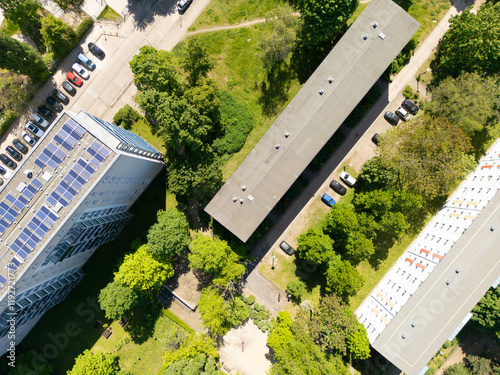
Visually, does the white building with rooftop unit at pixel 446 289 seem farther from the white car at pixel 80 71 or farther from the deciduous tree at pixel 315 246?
the white car at pixel 80 71

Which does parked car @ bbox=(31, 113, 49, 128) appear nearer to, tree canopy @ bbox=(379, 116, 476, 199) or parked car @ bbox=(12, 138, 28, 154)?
parked car @ bbox=(12, 138, 28, 154)

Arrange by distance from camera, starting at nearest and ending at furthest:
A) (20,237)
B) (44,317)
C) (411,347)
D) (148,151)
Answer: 1. (20,237)
2. (411,347)
3. (148,151)
4. (44,317)

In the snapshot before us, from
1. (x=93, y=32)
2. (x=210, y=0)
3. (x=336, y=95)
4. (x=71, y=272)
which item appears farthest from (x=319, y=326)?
(x=93, y=32)

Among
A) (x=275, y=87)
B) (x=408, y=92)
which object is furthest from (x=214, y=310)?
(x=408, y=92)

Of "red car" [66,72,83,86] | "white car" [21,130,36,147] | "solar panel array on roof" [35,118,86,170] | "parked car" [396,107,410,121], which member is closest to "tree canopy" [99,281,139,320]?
"solar panel array on roof" [35,118,86,170]

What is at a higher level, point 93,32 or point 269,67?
point 269,67

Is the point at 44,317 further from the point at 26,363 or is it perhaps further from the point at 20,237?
the point at 20,237

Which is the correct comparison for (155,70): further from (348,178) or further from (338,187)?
(348,178)

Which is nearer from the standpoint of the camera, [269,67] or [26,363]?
[26,363]
